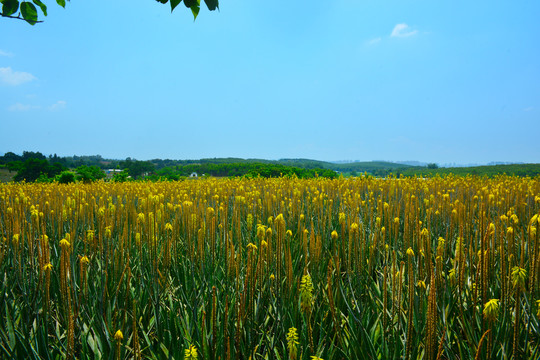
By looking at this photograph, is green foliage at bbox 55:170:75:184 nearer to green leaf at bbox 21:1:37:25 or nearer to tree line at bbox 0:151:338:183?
tree line at bbox 0:151:338:183

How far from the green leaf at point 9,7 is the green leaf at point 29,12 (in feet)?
0.21

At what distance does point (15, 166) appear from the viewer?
59.3 metres

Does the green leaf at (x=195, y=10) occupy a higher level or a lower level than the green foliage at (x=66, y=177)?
higher

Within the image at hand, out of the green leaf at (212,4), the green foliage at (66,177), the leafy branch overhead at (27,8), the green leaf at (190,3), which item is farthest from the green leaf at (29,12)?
the green foliage at (66,177)

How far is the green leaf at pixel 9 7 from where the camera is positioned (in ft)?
10.2

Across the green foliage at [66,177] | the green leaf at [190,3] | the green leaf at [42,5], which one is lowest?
the green foliage at [66,177]

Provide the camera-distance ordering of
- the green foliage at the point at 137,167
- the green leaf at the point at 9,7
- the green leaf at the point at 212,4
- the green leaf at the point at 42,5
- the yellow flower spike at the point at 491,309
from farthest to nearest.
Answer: the green foliage at the point at 137,167, the green leaf at the point at 42,5, the green leaf at the point at 9,7, the green leaf at the point at 212,4, the yellow flower spike at the point at 491,309

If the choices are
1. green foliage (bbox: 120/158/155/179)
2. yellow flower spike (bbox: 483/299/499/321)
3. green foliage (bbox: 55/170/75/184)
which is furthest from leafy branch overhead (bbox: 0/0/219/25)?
green foliage (bbox: 120/158/155/179)

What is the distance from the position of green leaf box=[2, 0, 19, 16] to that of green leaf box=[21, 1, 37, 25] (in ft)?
0.21

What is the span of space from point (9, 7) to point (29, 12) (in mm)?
166

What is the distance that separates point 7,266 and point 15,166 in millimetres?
72236

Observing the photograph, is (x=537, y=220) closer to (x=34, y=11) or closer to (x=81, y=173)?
(x=34, y=11)

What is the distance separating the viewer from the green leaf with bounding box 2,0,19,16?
3.12 m

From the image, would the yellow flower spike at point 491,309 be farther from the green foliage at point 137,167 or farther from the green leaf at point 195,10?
the green foliage at point 137,167
